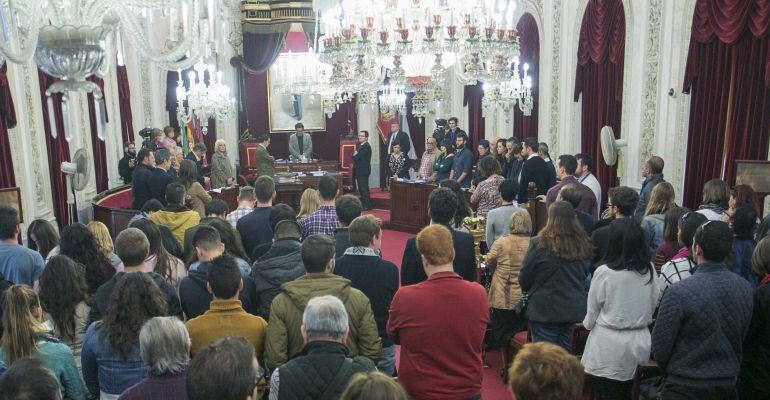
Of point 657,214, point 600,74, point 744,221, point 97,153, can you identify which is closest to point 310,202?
point 657,214

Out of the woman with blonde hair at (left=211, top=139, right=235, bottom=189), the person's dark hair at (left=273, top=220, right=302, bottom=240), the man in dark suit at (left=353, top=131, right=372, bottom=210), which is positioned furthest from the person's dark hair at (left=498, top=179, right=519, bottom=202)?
the man in dark suit at (left=353, top=131, right=372, bottom=210)

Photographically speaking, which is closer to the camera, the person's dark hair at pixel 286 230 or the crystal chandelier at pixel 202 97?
the person's dark hair at pixel 286 230

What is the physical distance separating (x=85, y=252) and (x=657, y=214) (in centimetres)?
385

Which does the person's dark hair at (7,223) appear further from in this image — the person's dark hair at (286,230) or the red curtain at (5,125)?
the red curtain at (5,125)

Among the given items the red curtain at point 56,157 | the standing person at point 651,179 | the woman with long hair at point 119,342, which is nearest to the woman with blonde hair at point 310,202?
the woman with long hair at point 119,342

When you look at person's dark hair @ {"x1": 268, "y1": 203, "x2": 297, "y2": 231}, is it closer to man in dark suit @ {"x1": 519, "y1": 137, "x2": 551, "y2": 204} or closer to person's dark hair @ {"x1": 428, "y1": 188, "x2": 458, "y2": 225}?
person's dark hair @ {"x1": 428, "y1": 188, "x2": 458, "y2": 225}

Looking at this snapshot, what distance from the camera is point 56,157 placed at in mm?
8062

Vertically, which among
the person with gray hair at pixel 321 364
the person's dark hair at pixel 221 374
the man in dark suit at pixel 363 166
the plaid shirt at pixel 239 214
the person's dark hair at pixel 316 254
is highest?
the person's dark hair at pixel 316 254

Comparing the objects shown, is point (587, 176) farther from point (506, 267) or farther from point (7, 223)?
point (7, 223)

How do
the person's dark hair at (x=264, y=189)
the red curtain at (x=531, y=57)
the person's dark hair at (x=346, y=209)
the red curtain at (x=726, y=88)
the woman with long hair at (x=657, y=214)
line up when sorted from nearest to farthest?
1. the person's dark hair at (x=346, y=209)
2. the woman with long hair at (x=657, y=214)
3. the person's dark hair at (x=264, y=189)
4. the red curtain at (x=726, y=88)
5. the red curtain at (x=531, y=57)

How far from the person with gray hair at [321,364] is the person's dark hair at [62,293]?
4.89 ft

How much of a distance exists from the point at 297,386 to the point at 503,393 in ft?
8.69

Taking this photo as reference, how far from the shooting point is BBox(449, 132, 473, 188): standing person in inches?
368

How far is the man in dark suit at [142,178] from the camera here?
7137 millimetres
